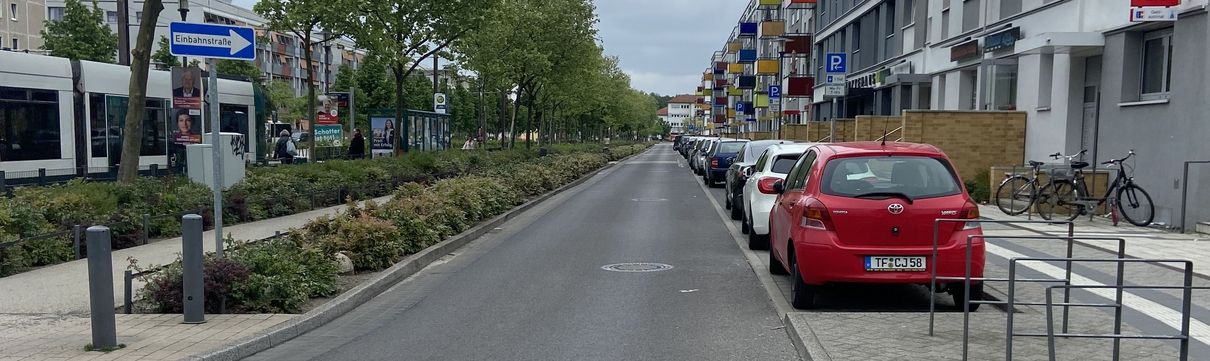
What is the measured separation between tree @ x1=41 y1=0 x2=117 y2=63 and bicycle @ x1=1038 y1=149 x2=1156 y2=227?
1495 inches

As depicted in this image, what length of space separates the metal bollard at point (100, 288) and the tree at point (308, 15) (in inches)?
602

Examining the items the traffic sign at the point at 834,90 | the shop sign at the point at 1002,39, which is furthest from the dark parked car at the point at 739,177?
the shop sign at the point at 1002,39

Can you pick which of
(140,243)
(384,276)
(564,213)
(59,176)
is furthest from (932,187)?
(59,176)

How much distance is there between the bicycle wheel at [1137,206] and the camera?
1414 centimetres

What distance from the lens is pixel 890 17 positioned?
109 ft

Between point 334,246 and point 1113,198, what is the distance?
39.5 feet

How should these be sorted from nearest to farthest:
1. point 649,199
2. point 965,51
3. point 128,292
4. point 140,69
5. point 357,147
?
point 128,292 < point 140,69 < point 649,199 < point 965,51 < point 357,147

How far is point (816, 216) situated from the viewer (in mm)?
7551

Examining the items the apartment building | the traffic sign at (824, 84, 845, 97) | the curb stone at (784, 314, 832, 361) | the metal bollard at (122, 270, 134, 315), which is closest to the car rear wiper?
the curb stone at (784, 314, 832, 361)

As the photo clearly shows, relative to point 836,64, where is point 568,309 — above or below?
below

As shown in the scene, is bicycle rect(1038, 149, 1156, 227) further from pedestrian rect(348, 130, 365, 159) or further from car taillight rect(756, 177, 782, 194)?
pedestrian rect(348, 130, 365, 159)

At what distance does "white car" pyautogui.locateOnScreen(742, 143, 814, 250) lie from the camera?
11.9 meters

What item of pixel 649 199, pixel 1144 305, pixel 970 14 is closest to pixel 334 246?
pixel 1144 305

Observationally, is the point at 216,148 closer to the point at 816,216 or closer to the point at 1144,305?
the point at 816,216
